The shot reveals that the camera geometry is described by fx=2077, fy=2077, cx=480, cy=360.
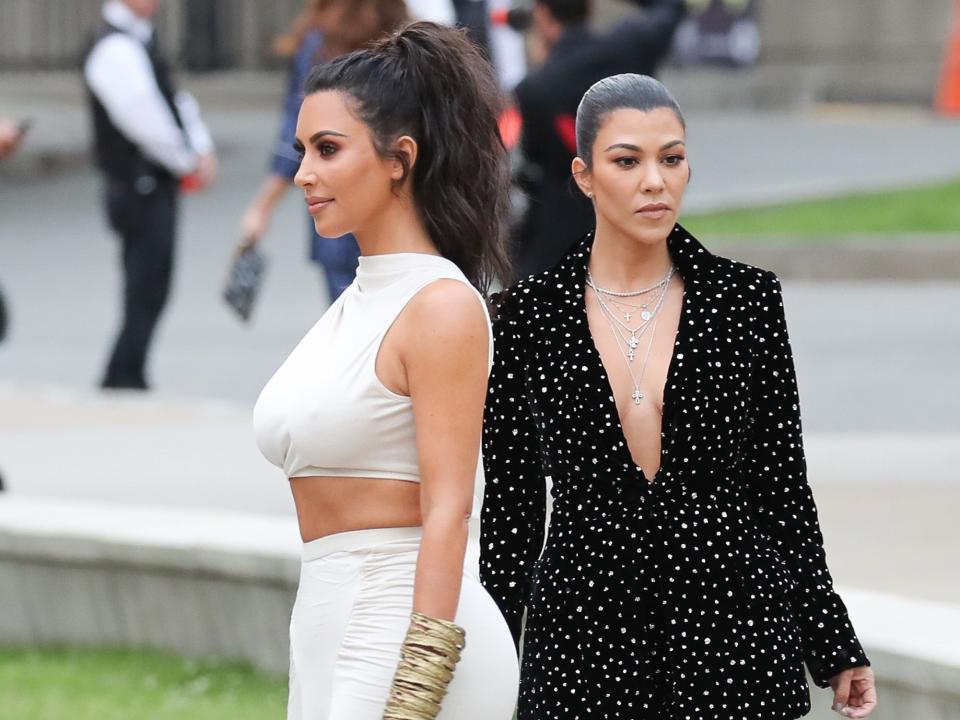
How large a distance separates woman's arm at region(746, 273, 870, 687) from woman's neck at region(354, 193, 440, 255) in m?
0.61

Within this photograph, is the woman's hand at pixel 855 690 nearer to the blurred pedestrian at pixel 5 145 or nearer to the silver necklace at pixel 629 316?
the silver necklace at pixel 629 316

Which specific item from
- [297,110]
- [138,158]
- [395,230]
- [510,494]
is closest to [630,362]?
[510,494]

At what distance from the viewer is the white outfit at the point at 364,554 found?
2.83m

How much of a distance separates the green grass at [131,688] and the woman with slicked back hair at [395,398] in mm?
2494

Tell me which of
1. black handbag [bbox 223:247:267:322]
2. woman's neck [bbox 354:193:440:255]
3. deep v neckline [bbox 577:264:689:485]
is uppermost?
woman's neck [bbox 354:193:440:255]

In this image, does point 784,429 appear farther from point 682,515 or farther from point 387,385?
point 387,385

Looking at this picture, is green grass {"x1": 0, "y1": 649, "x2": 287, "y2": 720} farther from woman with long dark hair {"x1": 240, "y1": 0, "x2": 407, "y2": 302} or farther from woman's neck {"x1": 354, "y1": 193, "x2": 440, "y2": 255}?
woman's neck {"x1": 354, "y1": 193, "x2": 440, "y2": 255}

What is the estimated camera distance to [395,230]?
293 cm

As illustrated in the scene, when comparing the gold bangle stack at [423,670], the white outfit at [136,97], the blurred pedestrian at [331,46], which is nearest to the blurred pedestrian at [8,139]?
the blurred pedestrian at [331,46]

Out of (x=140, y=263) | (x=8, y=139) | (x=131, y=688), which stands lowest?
(x=131, y=688)

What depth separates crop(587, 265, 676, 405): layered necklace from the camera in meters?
3.20

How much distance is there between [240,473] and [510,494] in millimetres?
4672

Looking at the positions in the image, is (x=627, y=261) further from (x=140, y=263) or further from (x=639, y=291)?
(x=140, y=263)

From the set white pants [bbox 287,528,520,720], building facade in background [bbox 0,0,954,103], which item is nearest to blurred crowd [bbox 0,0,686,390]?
white pants [bbox 287,528,520,720]
